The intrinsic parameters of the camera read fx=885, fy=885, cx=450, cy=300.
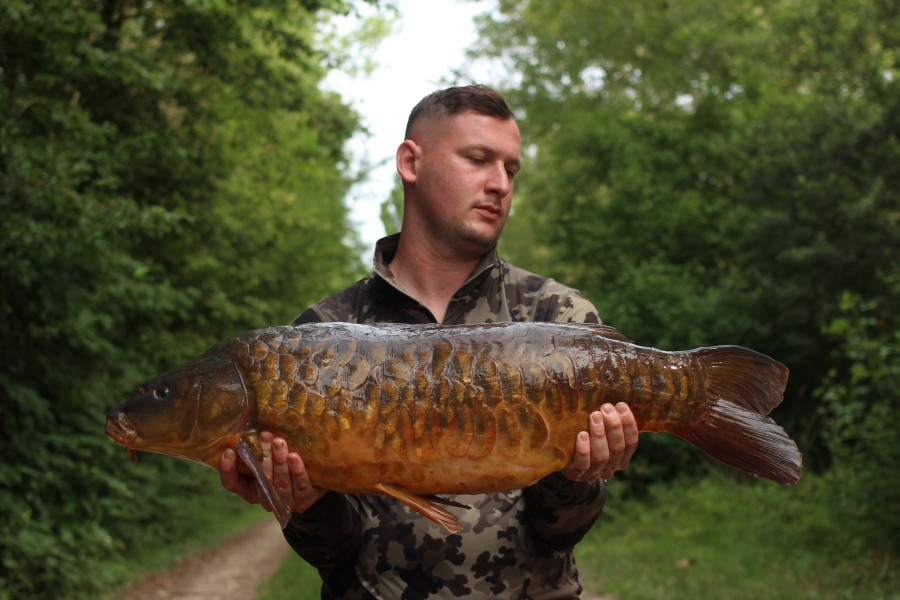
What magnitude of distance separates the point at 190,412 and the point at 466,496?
97cm

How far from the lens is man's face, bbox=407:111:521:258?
3.01 m

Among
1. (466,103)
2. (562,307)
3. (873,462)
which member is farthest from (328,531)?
(873,462)

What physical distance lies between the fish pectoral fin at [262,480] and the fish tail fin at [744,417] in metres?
1.21

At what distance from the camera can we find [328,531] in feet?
8.93

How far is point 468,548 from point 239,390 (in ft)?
2.91

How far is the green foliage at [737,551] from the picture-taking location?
24.7 feet

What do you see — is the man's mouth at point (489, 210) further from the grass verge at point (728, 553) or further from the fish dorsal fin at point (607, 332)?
the grass verge at point (728, 553)

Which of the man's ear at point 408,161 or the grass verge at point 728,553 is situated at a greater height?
the man's ear at point 408,161

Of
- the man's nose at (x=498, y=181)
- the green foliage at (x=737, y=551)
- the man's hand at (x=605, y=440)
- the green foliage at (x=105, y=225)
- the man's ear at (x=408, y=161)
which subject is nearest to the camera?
the man's hand at (x=605, y=440)

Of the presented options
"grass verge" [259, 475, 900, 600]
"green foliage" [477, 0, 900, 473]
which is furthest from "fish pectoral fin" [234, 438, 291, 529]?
"green foliage" [477, 0, 900, 473]

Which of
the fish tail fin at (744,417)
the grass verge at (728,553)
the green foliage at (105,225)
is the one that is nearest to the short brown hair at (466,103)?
the fish tail fin at (744,417)

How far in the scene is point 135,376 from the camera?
9953mm

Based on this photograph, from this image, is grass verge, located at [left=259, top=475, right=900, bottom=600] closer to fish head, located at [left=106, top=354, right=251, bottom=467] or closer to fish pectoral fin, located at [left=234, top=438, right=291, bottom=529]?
fish pectoral fin, located at [left=234, top=438, right=291, bottom=529]

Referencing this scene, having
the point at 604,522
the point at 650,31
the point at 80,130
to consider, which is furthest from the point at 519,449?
the point at 650,31
